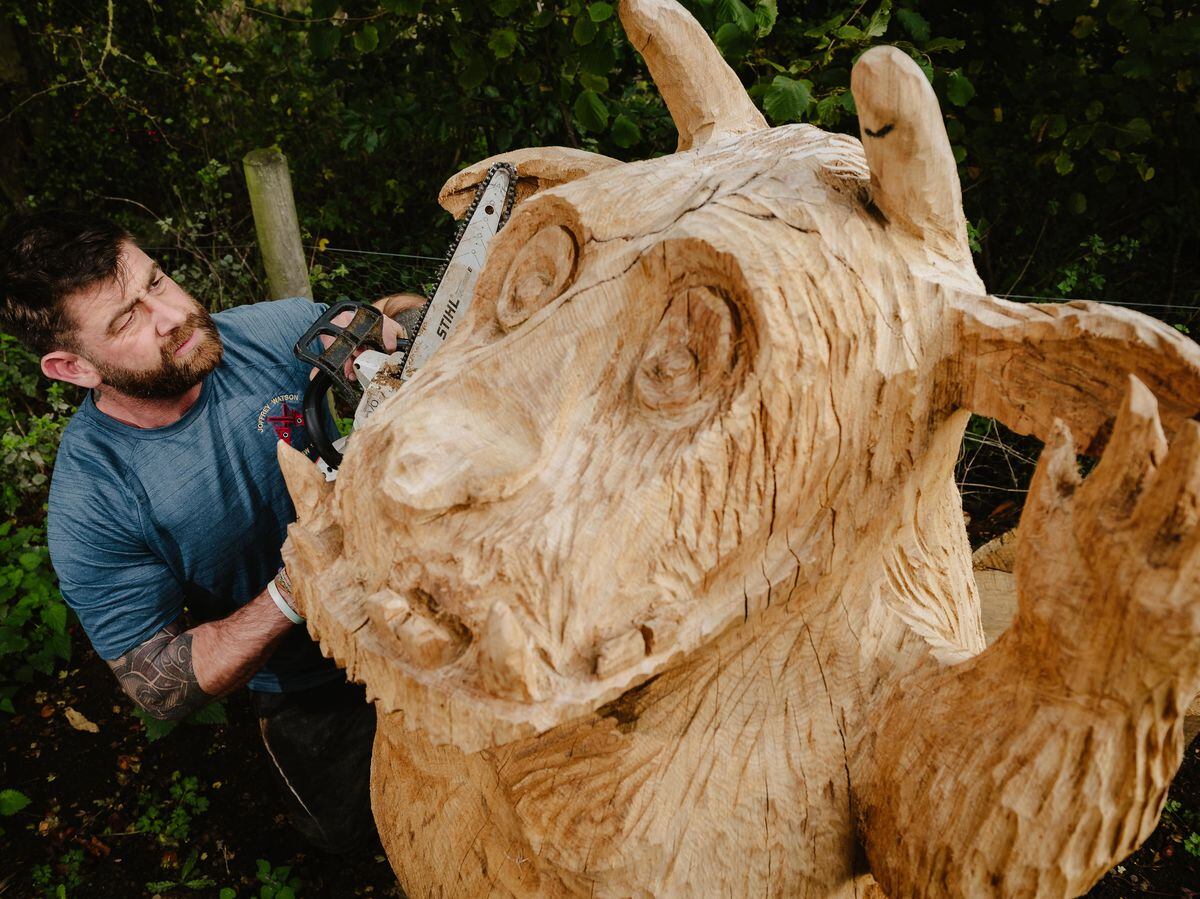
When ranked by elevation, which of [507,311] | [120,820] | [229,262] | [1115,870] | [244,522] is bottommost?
[120,820]

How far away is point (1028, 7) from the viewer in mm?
3314

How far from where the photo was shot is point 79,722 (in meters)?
3.24

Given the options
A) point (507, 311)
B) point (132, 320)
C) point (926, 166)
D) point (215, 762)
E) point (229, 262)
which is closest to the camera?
point (926, 166)

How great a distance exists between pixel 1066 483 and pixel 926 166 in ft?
1.35

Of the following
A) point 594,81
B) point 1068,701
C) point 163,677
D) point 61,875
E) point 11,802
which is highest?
point 594,81

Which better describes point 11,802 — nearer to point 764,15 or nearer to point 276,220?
point 276,220

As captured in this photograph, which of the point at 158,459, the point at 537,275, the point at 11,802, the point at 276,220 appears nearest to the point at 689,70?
the point at 537,275

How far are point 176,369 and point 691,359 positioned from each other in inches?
68.7

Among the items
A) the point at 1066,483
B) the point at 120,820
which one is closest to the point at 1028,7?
the point at 1066,483

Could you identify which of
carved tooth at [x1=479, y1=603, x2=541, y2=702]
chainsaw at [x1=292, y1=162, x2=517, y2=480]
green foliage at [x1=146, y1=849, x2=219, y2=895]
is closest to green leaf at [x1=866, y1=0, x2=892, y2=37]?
chainsaw at [x1=292, y1=162, x2=517, y2=480]

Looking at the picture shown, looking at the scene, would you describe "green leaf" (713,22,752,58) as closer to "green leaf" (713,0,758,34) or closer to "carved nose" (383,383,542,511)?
"green leaf" (713,0,758,34)

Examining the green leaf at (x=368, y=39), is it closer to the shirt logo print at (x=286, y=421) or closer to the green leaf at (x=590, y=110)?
the green leaf at (x=590, y=110)

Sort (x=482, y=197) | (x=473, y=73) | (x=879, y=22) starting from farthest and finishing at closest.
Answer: (x=473, y=73) < (x=879, y=22) < (x=482, y=197)

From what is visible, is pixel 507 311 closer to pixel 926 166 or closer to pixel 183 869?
pixel 926 166
